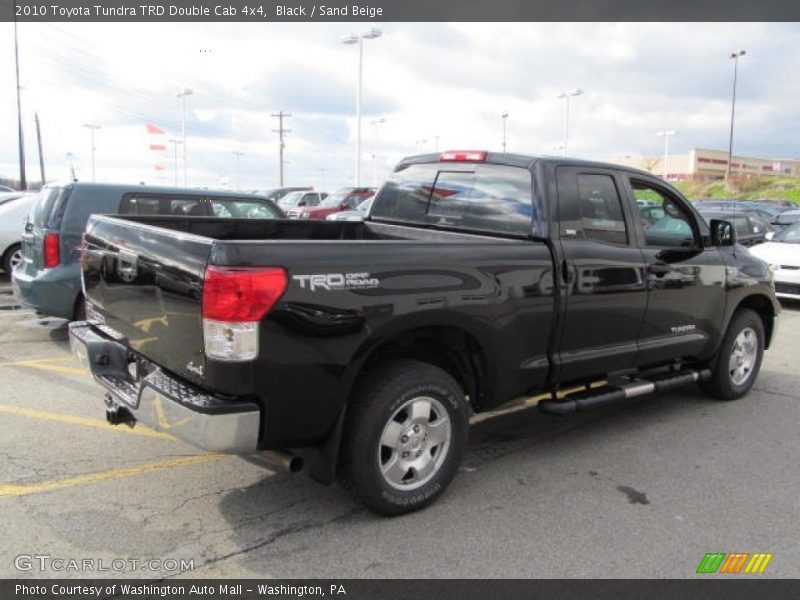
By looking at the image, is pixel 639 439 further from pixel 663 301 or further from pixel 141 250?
pixel 141 250

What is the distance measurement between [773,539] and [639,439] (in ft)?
4.89

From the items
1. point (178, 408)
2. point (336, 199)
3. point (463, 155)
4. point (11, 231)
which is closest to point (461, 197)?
point (463, 155)

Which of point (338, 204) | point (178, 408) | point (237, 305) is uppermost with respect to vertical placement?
point (338, 204)

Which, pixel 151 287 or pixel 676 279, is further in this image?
pixel 676 279

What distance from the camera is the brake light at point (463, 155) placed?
4.69 metres

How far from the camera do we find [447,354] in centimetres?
386

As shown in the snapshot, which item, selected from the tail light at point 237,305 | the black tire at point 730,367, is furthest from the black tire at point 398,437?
the black tire at point 730,367

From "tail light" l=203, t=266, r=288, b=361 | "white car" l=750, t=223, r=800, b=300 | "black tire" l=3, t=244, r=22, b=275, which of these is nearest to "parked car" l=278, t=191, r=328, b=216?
"black tire" l=3, t=244, r=22, b=275

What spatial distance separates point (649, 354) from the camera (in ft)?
16.0

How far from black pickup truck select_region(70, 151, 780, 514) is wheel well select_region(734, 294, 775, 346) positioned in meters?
0.59

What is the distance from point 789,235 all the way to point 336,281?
1200 cm

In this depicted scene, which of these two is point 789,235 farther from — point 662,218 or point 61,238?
point 61,238

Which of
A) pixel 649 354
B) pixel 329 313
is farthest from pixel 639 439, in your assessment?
pixel 329 313

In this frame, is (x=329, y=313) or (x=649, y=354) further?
(x=649, y=354)
